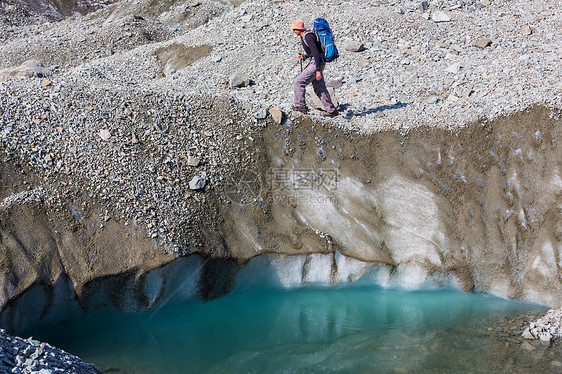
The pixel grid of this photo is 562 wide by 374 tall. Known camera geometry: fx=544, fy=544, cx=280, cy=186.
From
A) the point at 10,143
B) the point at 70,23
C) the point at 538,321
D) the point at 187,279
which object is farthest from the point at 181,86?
the point at 70,23

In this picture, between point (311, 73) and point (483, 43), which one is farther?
point (483, 43)

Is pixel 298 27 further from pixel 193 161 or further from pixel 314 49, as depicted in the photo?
pixel 193 161

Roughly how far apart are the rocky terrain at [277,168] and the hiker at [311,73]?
39 cm

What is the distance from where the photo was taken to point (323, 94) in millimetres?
14922

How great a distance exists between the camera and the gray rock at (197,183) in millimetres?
13664

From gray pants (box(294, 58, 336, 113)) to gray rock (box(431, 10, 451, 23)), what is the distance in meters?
7.23

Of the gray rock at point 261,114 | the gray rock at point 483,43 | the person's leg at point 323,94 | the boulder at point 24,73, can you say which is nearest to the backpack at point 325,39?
the person's leg at point 323,94

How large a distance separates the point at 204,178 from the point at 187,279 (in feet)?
8.58

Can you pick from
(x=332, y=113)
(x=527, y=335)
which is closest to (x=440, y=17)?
(x=332, y=113)

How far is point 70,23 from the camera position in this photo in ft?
91.5

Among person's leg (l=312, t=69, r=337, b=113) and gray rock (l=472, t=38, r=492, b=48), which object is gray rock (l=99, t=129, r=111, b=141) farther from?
gray rock (l=472, t=38, r=492, b=48)

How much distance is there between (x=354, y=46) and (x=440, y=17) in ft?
12.8

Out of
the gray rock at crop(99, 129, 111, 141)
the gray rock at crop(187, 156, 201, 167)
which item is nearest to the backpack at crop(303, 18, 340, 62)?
the gray rock at crop(187, 156, 201, 167)

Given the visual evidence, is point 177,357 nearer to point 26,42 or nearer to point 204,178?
point 204,178
